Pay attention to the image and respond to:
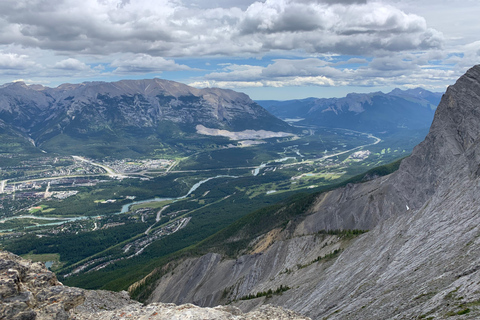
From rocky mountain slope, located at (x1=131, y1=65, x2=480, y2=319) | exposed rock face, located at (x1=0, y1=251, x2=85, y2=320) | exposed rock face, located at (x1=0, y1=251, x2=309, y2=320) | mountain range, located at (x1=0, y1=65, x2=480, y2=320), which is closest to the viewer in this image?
exposed rock face, located at (x1=0, y1=251, x2=85, y2=320)

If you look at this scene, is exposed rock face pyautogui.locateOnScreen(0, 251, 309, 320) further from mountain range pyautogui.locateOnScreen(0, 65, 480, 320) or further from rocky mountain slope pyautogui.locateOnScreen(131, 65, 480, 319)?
rocky mountain slope pyautogui.locateOnScreen(131, 65, 480, 319)

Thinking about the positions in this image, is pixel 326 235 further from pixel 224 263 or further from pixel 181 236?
pixel 181 236

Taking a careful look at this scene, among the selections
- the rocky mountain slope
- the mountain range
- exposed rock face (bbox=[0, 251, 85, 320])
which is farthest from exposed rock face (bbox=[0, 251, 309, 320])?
the rocky mountain slope

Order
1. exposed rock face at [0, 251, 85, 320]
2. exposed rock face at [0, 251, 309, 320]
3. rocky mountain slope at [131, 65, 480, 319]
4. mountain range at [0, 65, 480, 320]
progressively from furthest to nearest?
rocky mountain slope at [131, 65, 480, 319] < mountain range at [0, 65, 480, 320] < exposed rock face at [0, 251, 309, 320] < exposed rock face at [0, 251, 85, 320]

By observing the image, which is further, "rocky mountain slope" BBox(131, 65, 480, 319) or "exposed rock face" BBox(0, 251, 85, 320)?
"rocky mountain slope" BBox(131, 65, 480, 319)

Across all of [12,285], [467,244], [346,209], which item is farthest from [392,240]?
[346,209]

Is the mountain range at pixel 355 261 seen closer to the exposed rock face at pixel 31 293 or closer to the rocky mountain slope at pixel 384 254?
the exposed rock face at pixel 31 293
